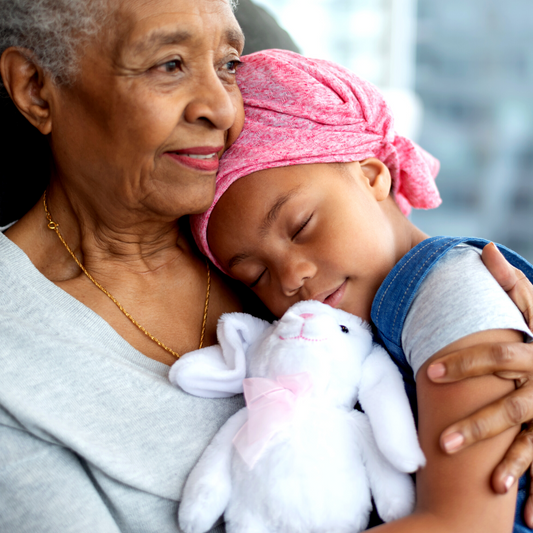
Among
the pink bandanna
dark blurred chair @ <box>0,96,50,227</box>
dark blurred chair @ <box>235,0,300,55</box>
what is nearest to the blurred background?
dark blurred chair @ <box>235,0,300,55</box>

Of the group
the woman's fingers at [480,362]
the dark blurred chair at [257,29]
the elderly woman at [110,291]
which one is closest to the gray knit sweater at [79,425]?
the elderly woman at [110,291]

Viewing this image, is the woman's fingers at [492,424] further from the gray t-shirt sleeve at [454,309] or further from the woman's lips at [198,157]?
the woman's lips at [198,157]

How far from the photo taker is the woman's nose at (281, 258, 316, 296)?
50.0 inches

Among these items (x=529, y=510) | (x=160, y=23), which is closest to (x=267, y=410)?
(x=529, y=510)

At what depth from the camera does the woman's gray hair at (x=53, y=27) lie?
1.13 m

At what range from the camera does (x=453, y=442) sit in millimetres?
905

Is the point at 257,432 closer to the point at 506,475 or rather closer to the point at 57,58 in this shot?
the point at 506,475

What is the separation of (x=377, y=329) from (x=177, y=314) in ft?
1.87

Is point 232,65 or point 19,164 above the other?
point 232,65

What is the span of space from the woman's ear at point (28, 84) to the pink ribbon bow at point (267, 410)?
2.74 ft

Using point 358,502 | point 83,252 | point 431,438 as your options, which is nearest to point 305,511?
point 358,502

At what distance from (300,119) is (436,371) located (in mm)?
749

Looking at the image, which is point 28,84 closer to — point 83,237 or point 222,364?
→ point 83,237

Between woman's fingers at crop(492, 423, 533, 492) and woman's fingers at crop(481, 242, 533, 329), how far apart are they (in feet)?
0.90
